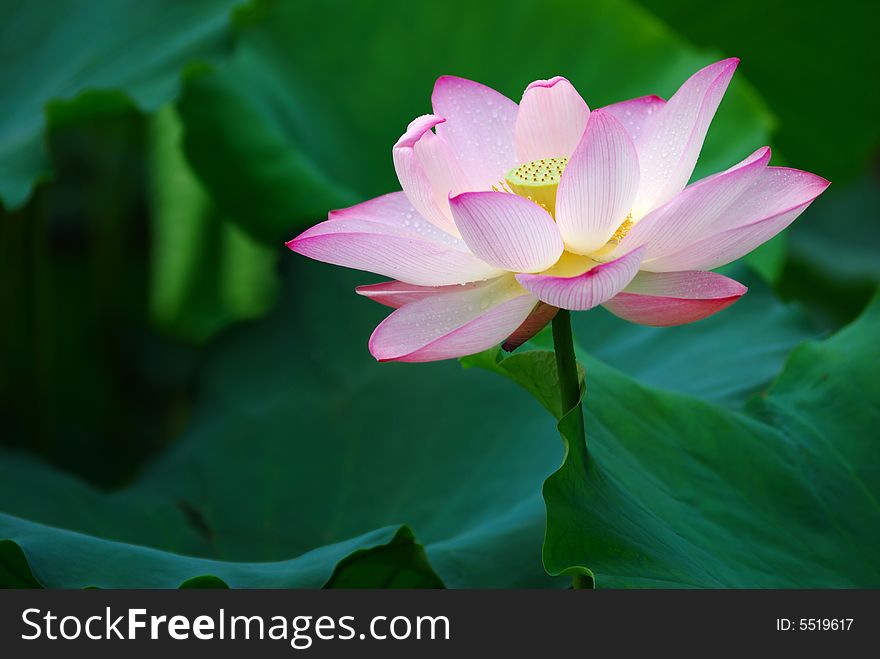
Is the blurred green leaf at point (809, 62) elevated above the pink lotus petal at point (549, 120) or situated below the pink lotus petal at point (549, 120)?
above

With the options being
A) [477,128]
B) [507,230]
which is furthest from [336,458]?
[507,230]

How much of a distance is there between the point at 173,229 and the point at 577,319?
3.14 feet

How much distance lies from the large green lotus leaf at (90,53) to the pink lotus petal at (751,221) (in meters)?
0.74

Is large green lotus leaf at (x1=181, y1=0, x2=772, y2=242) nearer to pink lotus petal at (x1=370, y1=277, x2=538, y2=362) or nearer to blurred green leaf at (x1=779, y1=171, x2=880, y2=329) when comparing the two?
pink lotus petal at (x1=370, y1=277, x2=538, y2=362)

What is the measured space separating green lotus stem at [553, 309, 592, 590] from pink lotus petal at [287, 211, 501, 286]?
5 centimetres

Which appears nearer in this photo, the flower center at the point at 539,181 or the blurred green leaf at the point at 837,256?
the flower center at the point at 539,181

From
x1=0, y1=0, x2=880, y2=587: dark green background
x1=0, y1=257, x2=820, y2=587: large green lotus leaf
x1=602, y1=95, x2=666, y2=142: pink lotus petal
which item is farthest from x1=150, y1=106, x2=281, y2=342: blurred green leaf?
x1=602, y1=95, x2=666, y2=142: pink lotus petal

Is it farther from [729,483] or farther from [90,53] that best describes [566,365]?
[90,53]

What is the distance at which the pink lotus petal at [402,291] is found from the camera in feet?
1.95

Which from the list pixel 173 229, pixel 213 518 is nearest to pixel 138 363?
pixel 173 229

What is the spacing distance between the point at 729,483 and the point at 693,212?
281 millimetres

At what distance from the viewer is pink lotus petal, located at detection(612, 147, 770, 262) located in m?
0.54

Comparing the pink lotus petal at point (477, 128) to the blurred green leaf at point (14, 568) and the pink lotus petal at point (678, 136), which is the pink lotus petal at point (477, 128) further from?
the blurred green leaf at point (14, 568)

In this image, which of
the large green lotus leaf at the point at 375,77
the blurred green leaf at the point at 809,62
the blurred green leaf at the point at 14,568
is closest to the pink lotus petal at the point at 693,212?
the blurred green leaf at the point at 14,568
